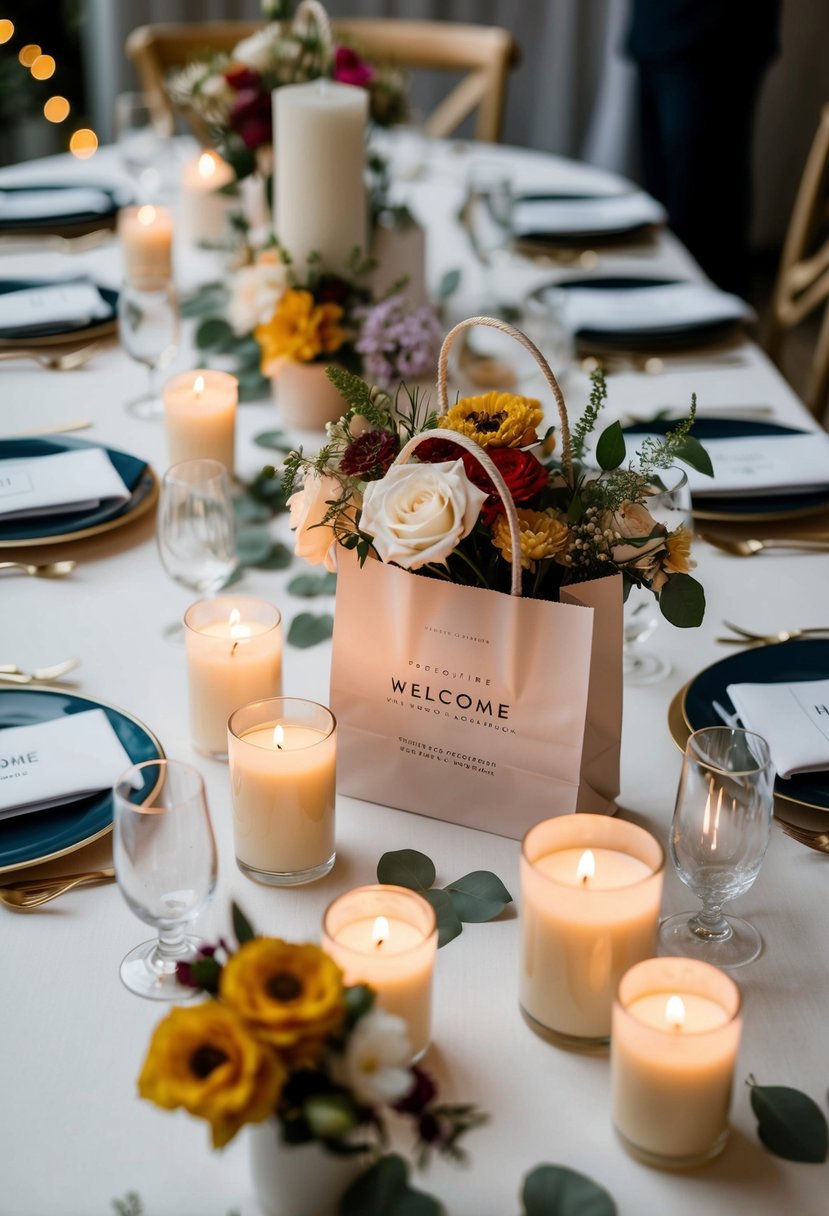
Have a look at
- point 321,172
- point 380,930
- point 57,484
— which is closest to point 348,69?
point 321,172

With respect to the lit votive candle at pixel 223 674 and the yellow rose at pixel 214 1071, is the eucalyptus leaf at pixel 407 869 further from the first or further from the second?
the yellow rose at pixel 214 1071

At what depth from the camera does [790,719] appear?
1.10m

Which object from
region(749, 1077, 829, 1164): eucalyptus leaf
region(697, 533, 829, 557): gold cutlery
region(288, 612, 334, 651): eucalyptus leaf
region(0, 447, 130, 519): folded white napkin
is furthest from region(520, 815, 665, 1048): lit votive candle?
region(0, 447, 130, 519): folded white napkin

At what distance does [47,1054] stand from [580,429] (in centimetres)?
57

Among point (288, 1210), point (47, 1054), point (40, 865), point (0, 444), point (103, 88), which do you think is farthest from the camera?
point (103, 88)

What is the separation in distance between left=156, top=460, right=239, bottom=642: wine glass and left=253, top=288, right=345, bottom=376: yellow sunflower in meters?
0.48

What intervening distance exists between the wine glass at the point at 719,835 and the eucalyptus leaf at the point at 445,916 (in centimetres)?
15

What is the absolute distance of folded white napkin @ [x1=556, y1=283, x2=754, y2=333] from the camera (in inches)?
77.7

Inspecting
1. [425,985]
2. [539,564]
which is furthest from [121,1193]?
[539,564]

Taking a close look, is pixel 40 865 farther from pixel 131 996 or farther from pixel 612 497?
pixel 612 497

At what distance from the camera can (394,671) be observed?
40.2 inches

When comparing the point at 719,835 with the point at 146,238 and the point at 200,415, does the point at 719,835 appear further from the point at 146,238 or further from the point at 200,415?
the point at 146,238

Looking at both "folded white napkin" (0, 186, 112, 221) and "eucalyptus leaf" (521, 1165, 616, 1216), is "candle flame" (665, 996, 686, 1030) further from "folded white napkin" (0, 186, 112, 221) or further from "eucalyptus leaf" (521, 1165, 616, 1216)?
"folded white napkin" (0, 186, 112, 221)

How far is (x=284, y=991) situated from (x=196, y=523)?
666mm
